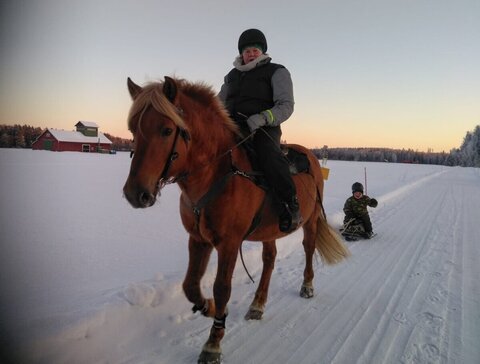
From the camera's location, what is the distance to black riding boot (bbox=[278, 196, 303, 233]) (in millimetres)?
3252

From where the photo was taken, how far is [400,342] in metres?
2.98

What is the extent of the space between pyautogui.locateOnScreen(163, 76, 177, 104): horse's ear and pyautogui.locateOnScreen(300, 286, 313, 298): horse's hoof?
122 inches

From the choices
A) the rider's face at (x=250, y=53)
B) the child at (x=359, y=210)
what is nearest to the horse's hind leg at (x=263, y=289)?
the rider's face at (x=250, y=53)

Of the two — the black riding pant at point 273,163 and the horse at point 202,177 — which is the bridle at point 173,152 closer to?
the horse at point 202,177

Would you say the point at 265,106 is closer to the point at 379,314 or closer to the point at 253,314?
the point at 253,314

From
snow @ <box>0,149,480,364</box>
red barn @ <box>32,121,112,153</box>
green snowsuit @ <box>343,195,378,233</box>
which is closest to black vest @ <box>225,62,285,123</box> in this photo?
snow @ <box>0,149,480,364</box>

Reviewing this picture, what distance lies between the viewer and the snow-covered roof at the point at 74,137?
148ft

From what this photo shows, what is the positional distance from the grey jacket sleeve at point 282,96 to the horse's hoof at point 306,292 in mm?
2351

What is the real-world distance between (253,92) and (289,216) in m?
1.38

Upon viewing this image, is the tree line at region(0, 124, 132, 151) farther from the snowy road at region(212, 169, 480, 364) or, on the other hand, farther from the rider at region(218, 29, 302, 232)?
the snowy road at region(212, 169, 480, 364)

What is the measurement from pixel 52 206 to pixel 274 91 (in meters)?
7.87

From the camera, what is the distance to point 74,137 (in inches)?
1889

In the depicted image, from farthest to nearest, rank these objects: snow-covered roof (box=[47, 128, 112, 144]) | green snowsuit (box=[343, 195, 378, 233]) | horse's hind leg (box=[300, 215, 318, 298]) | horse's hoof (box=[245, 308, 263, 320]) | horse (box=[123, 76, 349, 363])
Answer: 1. snow-covered roof (box=[47, 128, 112, 144])
2. green snowsuit (box=[343, 195, 378, 233])
3. horse's hind leg (box=[300, 215, 318, 298])
4. horse's hoof (box=[245, 308, 263, 320])
5. horse (box=[123, 76, 349, 363])

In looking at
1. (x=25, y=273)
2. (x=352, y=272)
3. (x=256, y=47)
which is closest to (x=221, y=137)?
(x=256, y=47)
